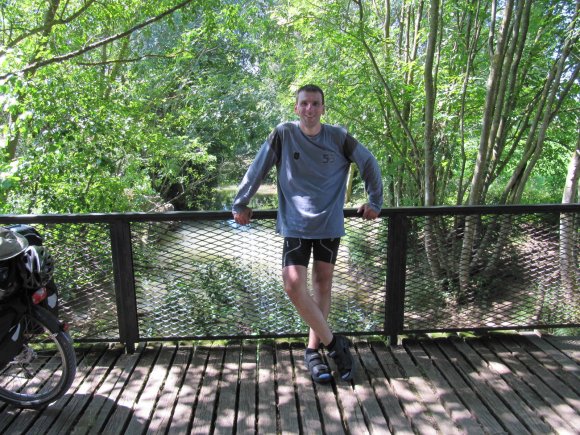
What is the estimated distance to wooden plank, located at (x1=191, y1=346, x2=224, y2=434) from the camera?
2.11 metres

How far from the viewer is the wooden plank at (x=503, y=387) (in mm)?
2100

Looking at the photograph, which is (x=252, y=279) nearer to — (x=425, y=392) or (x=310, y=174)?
(x=310, y=174)

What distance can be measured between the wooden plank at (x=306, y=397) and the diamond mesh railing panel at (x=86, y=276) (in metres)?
1.17

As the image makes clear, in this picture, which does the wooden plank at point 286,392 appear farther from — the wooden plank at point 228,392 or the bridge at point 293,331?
the wooden plank at point 228,392

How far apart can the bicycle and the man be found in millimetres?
1008

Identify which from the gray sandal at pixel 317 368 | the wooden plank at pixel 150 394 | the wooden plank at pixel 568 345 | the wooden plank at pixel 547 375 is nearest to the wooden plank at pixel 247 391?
the gray sandal at pixel 317 368

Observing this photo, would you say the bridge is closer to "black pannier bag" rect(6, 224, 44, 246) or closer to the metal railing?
the metal railing

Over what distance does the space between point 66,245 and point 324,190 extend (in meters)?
1.75

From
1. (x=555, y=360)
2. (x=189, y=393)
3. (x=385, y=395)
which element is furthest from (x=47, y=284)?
(x=555, y=360)

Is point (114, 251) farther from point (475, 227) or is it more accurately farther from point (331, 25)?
point (331, 25)

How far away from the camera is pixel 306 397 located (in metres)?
2.33

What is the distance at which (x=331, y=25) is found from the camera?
5906 mm

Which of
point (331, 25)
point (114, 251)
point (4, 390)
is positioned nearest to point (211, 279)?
point (114, 251)

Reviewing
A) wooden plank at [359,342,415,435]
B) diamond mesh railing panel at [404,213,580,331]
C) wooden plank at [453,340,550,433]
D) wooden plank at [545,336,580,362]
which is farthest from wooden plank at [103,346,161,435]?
wooden plank at [545,336,580,362]
